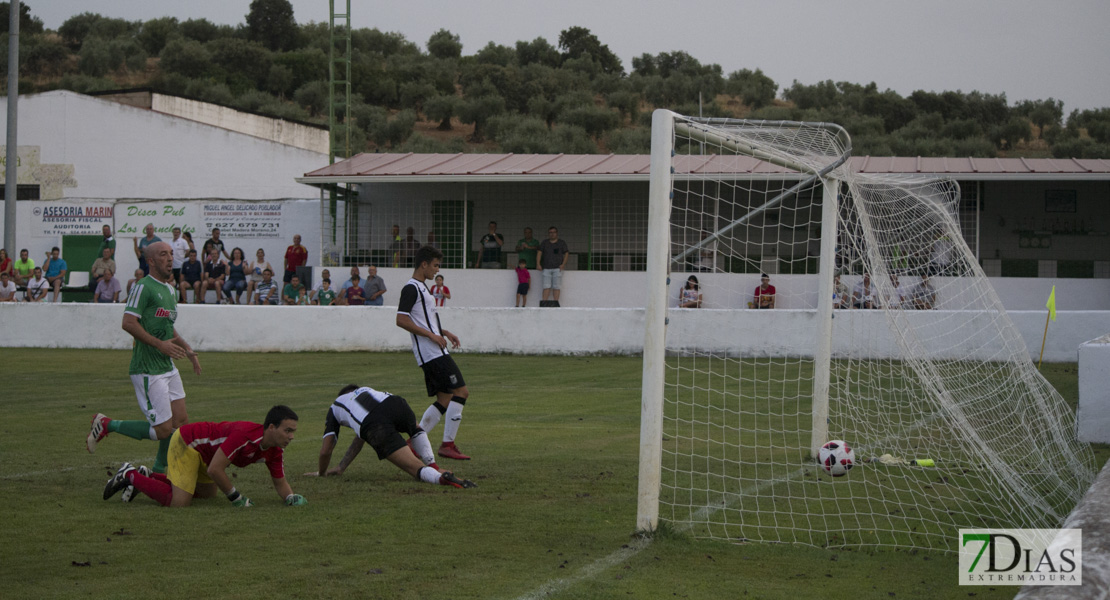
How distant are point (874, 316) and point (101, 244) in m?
21.2

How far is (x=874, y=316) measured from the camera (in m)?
16.2

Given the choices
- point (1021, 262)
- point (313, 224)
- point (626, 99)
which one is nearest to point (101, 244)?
point (313, 224)

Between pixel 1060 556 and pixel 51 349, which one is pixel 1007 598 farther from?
pixel 51 349

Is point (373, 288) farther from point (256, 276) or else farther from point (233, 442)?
point (233, 442)

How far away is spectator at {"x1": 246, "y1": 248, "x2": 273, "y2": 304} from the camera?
23.2m

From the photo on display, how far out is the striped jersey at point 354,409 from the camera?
716cm

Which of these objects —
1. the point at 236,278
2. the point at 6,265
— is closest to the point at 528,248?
the point at 236,278

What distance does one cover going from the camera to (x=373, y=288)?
2147 cm

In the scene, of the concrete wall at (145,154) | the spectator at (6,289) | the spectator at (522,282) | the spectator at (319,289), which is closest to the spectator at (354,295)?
the spectator at (319,289)

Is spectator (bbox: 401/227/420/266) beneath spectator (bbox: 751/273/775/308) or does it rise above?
above

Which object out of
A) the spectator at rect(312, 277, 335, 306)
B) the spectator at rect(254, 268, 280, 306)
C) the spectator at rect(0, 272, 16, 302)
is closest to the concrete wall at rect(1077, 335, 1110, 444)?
the spectator at rect(312, 277, 335, 306)

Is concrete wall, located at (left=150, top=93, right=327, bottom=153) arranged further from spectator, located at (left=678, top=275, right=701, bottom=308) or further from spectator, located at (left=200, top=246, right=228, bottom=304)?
spectator, located at (left=678, top=275, right=701, bottom=308)

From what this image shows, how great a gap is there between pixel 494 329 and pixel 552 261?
3.86 metres

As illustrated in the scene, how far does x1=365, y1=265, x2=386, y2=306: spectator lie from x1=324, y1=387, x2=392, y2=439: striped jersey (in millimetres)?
14137
